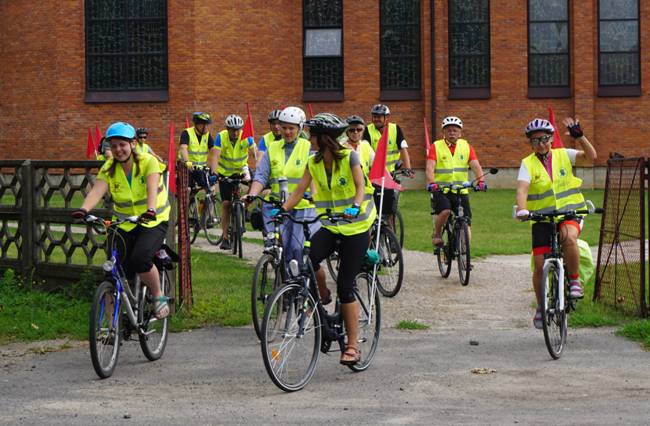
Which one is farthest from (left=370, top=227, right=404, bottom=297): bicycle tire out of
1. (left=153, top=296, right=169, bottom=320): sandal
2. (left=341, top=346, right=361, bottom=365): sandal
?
(left=341, top=346, right=361, bottom=365): sandal

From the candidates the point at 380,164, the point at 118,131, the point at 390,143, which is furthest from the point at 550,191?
the point at 390,143

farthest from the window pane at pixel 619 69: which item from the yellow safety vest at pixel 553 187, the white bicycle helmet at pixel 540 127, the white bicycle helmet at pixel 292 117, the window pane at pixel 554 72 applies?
the white bicycle helmet at pixel 540 127

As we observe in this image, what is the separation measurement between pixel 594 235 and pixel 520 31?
13.9 m

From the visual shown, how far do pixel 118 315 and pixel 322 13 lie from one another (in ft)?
84.0

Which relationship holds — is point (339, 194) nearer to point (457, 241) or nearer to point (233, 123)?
point (457, 241)

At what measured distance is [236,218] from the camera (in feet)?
56.7

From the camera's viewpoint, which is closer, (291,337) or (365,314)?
(291,337)

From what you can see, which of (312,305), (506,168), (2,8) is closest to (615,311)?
(312,305)

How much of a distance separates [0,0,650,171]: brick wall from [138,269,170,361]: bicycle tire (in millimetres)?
23251

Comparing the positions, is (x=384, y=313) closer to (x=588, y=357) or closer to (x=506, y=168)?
(x=588, y=357)

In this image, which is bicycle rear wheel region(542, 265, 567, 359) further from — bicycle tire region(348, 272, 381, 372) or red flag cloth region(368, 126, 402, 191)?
red flag cloth region(368, 126, 402, 191)

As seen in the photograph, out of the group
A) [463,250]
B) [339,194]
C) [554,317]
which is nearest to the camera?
[339,194]

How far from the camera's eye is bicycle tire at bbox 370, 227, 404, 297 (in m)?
13.4

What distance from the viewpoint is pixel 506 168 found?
33.9 meters
